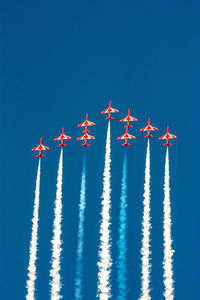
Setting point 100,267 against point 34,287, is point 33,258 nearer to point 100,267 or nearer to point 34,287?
point 34,287

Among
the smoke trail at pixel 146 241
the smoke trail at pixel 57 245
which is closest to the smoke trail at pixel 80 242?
the smoke trail at pixel 57 245

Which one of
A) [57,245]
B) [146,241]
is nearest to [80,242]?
[57,245]

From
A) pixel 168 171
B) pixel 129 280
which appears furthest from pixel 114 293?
pixel 168 171

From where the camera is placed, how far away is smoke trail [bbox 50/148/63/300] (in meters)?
29.4

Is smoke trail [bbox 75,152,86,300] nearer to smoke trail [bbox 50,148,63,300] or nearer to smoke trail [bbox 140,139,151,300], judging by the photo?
smoke trail [bbox 50,148,63,300]

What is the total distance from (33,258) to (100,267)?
4.47m

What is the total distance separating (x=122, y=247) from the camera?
97.3 ft

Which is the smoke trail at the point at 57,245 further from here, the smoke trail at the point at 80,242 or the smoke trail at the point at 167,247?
the smoke trail at the point at 167,247

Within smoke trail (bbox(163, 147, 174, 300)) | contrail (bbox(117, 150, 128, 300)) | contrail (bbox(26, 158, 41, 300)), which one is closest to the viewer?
contrail (bbox(117, 150, 128, 300))

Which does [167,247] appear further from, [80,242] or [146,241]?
[80,242]

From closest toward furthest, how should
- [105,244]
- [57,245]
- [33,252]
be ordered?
[105,244] → [57,245] → [33,252]

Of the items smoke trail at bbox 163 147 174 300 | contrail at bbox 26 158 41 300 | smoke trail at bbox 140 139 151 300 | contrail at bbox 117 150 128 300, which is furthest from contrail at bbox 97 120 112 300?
contrail at bbox 26 158 41 300

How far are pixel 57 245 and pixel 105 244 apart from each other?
10.1 feet

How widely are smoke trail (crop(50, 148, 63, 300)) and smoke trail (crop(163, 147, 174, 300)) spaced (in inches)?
245
